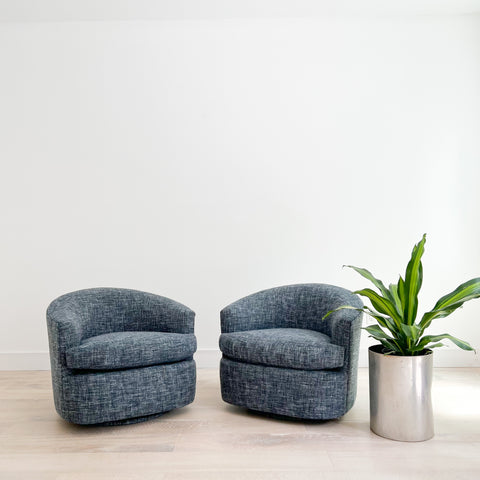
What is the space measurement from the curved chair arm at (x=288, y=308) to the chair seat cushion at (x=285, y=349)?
0.15 metres

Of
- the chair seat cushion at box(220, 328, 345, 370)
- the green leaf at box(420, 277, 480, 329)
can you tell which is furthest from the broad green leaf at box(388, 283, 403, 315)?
the chair seat cushion at box(220, 328, 345, 370)

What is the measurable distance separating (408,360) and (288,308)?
39.5 inches

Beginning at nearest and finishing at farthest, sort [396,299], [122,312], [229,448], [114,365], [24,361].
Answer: [229,448] < [396,299] < [114,365] < [122,312] < [24,361]

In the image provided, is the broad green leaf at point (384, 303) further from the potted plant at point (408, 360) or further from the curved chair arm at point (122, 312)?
the curved chair arm at point (122, 312)

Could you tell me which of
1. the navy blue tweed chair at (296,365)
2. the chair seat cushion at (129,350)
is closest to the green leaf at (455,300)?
the navy blue tweed chair at (296,365)

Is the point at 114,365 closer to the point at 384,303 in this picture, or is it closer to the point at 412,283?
the point at 384,303

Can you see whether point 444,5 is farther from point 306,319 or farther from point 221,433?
point 221,433

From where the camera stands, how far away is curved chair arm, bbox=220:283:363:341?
3.22 metres

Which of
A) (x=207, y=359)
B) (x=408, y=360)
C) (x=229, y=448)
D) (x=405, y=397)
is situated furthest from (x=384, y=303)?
(x=207, y=359)

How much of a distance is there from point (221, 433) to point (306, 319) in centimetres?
95

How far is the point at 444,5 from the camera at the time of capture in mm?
4020

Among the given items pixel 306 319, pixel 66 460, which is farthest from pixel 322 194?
pixel 66 460

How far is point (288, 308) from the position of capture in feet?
11.1

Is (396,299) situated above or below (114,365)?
above
